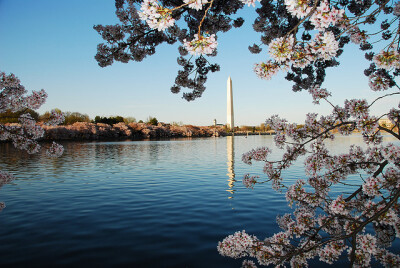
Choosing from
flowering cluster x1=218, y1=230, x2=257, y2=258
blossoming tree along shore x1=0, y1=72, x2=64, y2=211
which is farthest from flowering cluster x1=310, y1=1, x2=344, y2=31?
blossoming tree along shore x1=0, y1=72, x2=64, y2=211

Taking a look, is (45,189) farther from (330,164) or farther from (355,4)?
(355,4)

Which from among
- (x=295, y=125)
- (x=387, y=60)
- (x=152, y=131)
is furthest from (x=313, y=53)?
(x=152, y=131)

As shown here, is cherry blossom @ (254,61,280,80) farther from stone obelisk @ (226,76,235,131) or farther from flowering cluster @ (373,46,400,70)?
stone obelisk @ (226,76,235,131)

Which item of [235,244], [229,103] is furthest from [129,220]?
[229,103]

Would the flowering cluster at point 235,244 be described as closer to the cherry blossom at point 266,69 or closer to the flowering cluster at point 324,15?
the cherry blossom at point 266,69

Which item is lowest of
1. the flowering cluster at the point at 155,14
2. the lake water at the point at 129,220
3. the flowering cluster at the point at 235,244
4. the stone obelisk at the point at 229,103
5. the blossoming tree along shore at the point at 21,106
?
the lake water at the point at 129,220

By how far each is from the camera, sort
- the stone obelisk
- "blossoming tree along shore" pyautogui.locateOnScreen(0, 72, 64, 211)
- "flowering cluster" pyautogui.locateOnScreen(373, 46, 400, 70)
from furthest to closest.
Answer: the stone obelisk, "blossoming tree along shore" pyautogui.locateOnScreen(0, 72, 64, 211), "flowering cluster" pyautogui.locateOnScreen(373, 46, 400, 70)

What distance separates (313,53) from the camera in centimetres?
426

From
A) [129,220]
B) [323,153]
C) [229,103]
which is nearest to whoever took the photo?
[323,153]

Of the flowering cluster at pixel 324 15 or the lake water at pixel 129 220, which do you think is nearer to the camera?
the flowering cluster at pixel 324 15

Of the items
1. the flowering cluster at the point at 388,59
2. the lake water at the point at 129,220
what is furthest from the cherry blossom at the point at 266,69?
the lake water at the point at 129,220

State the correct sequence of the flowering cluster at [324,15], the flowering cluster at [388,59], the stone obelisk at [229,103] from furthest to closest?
the stone obelisk at [229,103]
the flowering cluster at [388,59]
the flowering cluster at [324,15]

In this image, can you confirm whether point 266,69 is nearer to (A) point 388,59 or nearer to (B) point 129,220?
(A) point 388,59

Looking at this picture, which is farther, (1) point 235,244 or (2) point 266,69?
(1) point 235,244
